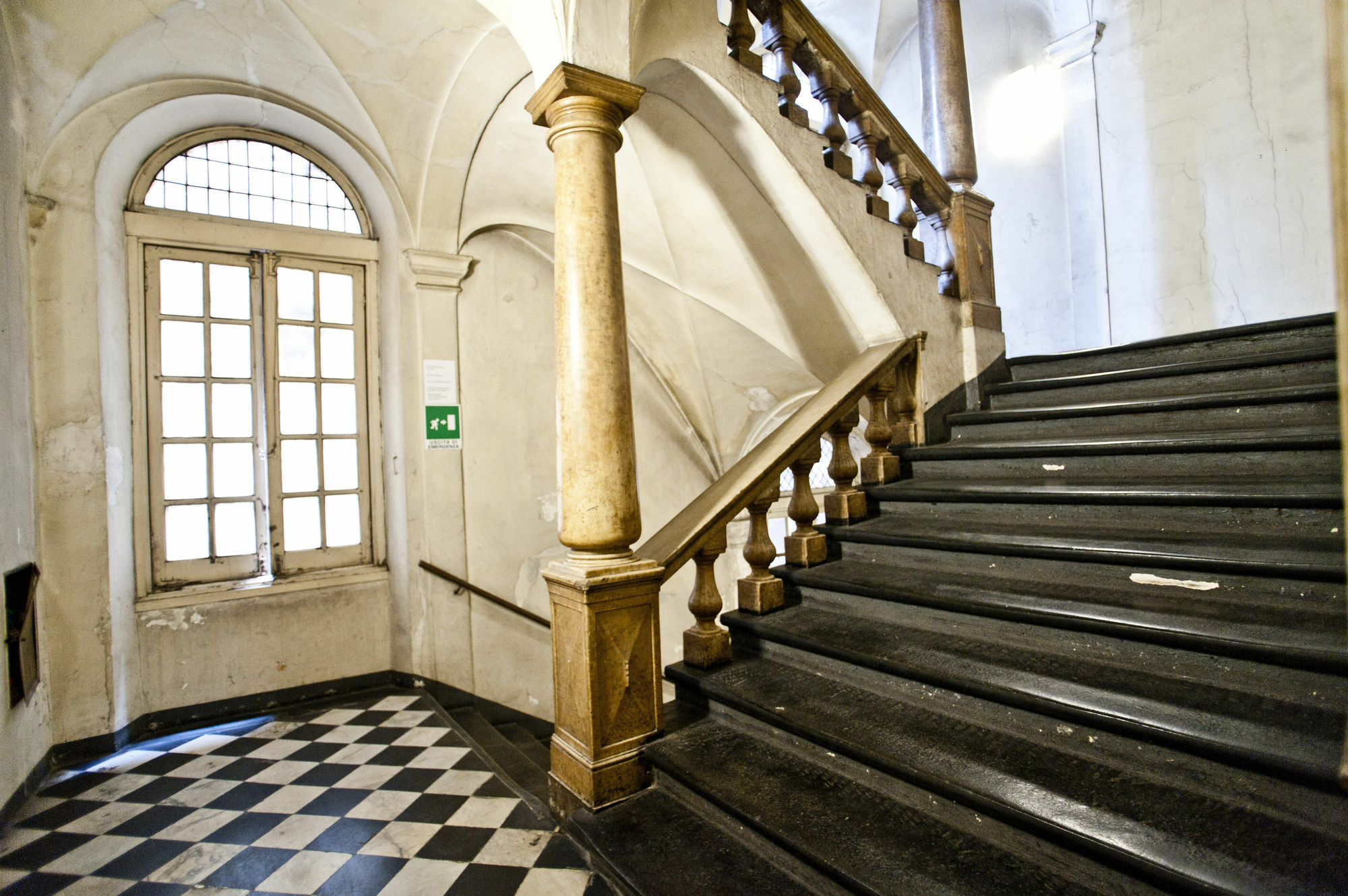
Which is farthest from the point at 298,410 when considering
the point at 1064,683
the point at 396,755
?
the point at 1064,683

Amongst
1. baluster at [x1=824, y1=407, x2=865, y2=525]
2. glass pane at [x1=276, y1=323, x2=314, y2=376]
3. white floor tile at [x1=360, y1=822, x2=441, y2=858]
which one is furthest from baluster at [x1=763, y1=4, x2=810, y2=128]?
white floor tile at [x1=360, y1=822, x2=441, y2=858]

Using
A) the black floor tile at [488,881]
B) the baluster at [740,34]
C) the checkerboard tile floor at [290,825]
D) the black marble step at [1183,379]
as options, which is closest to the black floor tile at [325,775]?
the checkerboard tile floor at [290,825]

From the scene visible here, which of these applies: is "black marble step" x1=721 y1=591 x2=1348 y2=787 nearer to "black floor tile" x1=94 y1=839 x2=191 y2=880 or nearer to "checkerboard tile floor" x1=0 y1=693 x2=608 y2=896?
"checkerboard tile floor" x1=0 y1=693 x2=608 y2=896

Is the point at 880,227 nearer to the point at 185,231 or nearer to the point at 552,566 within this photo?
the point at 552,566

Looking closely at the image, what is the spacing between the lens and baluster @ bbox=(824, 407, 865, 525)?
3334mm

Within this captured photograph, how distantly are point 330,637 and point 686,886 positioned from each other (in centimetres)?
369

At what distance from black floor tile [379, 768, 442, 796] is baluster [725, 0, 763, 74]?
12.6 feet

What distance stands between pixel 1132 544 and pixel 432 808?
9.56ft

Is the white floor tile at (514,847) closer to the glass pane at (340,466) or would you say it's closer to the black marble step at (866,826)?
the black marble step at (866,826)

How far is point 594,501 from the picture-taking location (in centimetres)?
242

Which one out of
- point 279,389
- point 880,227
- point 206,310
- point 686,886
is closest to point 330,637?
point 279,389

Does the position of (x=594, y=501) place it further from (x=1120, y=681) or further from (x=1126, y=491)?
(x=1126, y=491)

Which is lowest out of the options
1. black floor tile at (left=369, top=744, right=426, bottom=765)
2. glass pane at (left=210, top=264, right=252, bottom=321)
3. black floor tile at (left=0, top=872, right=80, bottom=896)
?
black floor tile at (left=369, top=744, right=426, bottom=765)

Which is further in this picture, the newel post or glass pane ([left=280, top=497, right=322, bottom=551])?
glass pane ([left=280, top=497, right=322, bottom=551])
